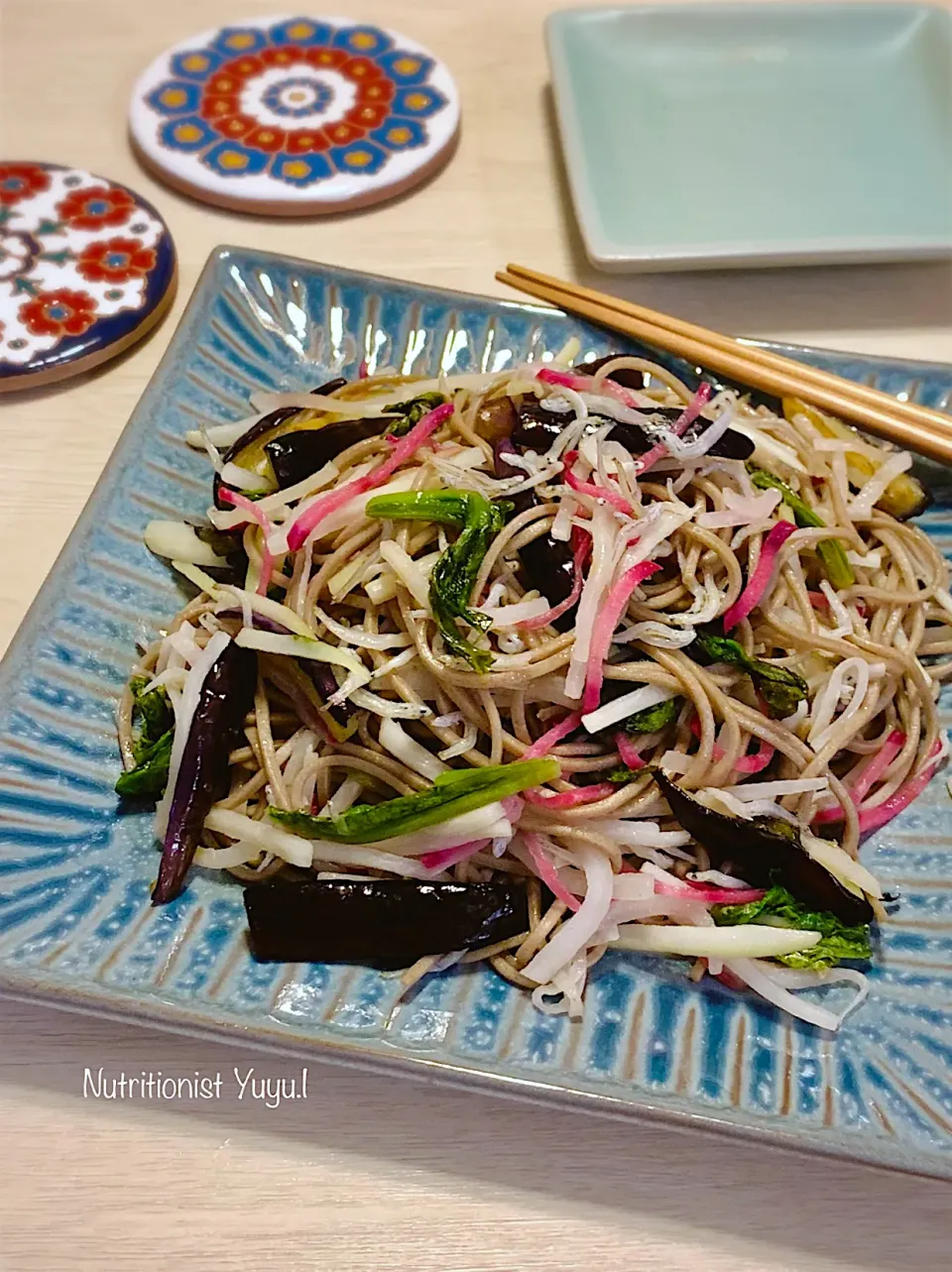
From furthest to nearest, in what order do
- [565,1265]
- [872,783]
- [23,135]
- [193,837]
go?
[23,135]
[872,783]
[193,837]
[565,1265]

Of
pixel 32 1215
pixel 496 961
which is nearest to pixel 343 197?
pixel 496 961

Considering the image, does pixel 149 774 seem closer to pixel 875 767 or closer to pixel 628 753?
pixel 628 753

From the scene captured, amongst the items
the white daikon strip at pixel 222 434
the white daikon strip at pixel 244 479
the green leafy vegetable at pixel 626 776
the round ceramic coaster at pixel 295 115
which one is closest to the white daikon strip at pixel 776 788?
the green leafy vegetable at pixel 626 776


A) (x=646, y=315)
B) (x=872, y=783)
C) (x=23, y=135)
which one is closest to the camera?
(x=872, y=783)

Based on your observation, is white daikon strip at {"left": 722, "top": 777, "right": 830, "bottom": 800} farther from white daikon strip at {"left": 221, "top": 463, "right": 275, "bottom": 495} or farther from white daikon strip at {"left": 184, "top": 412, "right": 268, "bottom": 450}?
white daikon strip at {"left": 184, "top": 412, "right": 268, "bottom": 450}

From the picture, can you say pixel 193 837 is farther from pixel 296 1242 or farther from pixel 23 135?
pixel 23 135

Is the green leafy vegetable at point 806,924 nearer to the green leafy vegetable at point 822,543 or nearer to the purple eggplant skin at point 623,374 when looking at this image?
the green leafy vegetable at point 822,543

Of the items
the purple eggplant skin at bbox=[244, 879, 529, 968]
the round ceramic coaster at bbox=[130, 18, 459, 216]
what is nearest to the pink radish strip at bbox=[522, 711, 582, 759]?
the purple eggplant skin at bbox=[244, 879, 529, 968]
